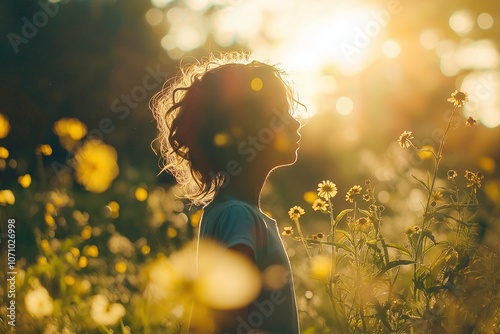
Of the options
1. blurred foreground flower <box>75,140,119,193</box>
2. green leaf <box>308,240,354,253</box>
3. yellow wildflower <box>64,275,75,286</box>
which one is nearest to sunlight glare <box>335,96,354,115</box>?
blurred foreground flower <box>75,140,119,193</box>

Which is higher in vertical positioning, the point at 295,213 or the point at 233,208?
the point at 295,213

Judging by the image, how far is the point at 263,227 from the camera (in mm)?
2025

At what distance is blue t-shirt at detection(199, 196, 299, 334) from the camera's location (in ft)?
6.30

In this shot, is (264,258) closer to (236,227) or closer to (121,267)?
(236,227)

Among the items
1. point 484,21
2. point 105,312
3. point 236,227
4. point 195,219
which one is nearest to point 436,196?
point 236,227

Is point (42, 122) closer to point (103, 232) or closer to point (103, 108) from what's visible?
point (103, 108)

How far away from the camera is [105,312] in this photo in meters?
3.22

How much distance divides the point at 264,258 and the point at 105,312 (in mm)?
1481

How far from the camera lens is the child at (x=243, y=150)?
2.00 m

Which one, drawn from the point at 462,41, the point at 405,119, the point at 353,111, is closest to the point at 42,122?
the point at 353,111

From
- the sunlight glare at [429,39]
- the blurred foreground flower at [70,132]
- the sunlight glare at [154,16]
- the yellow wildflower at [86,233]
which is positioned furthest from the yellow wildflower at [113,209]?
the sunlight glare at [154,16]

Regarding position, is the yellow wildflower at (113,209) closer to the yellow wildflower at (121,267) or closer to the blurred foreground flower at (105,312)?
the yellow wildflower at (121,267)

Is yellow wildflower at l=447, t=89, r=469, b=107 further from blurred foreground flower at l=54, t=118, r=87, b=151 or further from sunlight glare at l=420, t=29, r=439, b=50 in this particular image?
sunlight glare at l=420, t=29, r=439, b=50

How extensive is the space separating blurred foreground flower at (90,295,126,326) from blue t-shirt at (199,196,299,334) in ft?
4.19
